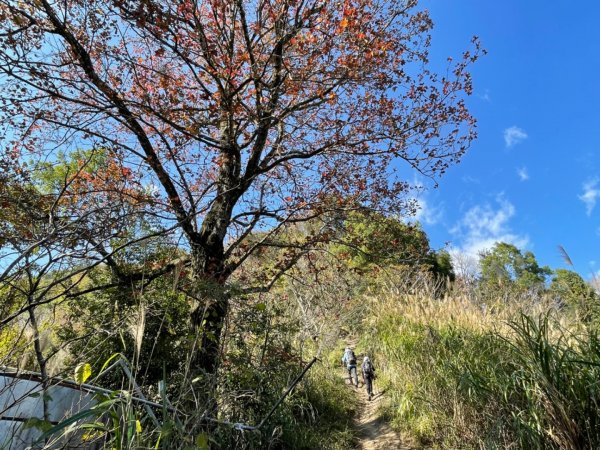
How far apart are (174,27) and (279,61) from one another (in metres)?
1.68

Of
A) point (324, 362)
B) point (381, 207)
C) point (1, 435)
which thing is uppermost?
point (381, 207)

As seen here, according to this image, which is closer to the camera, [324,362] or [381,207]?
[381,207]

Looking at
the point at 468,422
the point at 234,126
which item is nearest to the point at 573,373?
the point at 468,422

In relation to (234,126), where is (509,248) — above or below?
above

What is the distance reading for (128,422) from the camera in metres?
1.33

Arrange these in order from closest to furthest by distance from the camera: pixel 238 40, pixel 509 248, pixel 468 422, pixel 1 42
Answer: pixel 1 42, pixel 468 422, pixel 238 40, pixel 509 248

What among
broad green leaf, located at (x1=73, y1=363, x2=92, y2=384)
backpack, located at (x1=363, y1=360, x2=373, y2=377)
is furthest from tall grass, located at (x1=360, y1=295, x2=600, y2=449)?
broad green leaf, located at (x1=73, y1=363, x2=92, y2=384)

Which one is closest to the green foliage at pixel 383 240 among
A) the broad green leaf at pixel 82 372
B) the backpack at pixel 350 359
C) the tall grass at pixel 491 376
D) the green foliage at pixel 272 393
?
the tall grass at pixel 491 376

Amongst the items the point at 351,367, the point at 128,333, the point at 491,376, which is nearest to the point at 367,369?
the point at 351,367

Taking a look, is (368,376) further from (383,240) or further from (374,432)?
(383,240)

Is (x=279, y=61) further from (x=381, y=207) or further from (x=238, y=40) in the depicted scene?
(x=381, y=207)

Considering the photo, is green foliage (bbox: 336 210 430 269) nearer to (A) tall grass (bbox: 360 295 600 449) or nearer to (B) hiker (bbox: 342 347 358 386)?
(A) tall grass (bbox: 360 295 600 449)

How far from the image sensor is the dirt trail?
6291 mm

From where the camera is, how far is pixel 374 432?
23.0 ft
